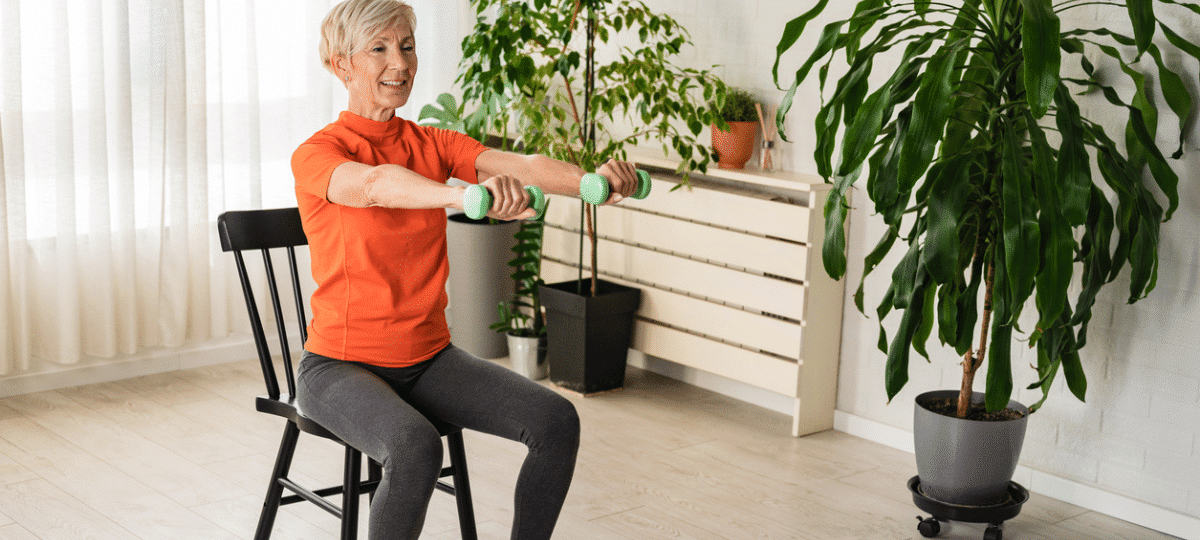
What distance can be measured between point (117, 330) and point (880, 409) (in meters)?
2.52

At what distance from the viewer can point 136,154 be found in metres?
3.85

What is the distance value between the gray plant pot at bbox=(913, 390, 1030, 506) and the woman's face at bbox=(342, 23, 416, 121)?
1547 millimetres

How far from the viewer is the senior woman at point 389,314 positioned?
77.6 inches

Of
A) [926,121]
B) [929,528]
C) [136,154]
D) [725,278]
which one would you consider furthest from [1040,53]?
[136,154]

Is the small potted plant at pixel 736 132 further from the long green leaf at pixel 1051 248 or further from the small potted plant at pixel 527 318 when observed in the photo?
the long green leaf at pixel 1051 248

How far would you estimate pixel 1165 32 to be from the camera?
2.58 metres

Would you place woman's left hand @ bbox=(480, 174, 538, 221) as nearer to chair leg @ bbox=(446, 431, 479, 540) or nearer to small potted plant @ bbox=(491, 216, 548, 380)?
chair leg @ bbox=(446, 431, 479, 540)

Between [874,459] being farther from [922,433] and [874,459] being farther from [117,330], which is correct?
[117,330]

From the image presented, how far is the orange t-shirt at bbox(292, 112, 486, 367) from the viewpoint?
2076mm

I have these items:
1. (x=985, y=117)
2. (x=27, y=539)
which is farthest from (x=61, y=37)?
(x=985, y=117)

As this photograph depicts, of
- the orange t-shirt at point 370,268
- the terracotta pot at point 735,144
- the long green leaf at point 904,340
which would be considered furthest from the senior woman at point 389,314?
the terracotta pot at point 735,144

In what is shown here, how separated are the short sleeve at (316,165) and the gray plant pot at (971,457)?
1606 mm

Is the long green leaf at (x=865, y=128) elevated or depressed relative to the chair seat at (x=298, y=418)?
elevated

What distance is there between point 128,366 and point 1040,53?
310 centimetres
